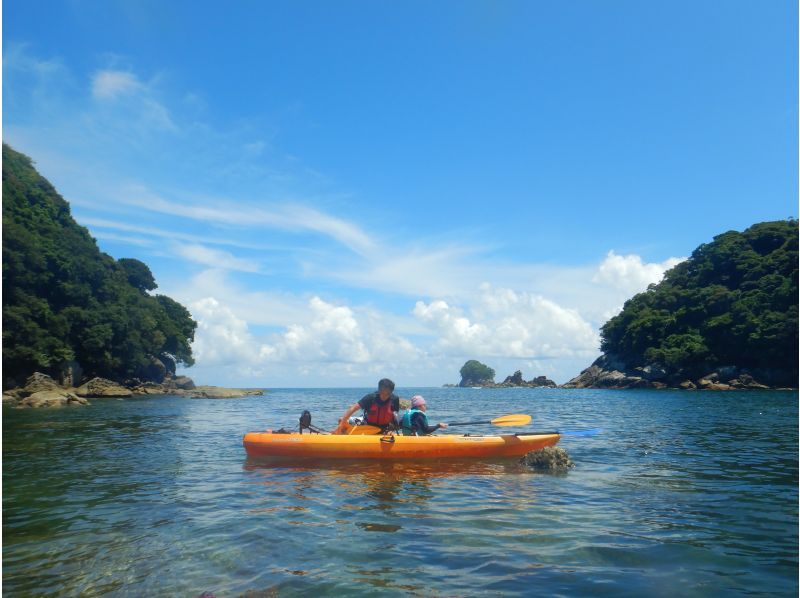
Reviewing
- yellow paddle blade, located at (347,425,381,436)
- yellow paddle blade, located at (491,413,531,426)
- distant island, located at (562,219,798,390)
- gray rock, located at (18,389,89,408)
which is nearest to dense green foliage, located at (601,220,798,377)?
distant island, located at (562,219,798,390)

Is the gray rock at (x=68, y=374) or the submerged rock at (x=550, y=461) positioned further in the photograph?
the gray rock at (x=68, y=374)

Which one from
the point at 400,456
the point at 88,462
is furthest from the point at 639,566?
the point at 88,462

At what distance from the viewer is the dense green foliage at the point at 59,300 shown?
39.6 m

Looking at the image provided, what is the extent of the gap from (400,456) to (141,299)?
60.4m

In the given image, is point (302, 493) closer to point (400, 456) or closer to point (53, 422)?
point (400, 456)

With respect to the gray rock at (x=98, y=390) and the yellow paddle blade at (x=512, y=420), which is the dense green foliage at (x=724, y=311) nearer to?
the yellow paddle blade at (x=512, y=420)

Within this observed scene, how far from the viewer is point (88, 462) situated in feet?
39.0

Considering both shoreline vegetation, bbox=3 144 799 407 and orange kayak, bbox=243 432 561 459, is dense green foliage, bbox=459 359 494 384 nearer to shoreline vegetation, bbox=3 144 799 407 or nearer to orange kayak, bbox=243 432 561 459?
shoreline vegetation, bbox=3 144 799 407

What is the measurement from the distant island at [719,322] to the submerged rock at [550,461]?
53710 millimetres

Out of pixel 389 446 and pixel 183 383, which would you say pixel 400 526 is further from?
pixel 183 383

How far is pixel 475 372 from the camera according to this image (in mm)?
173500

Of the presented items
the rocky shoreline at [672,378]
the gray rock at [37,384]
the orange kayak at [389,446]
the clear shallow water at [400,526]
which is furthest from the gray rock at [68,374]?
the rocky shoreline at [672,378]

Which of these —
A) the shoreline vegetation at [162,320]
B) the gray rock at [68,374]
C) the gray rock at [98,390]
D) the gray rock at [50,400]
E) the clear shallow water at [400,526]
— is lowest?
the clear shallow water at [400,526]

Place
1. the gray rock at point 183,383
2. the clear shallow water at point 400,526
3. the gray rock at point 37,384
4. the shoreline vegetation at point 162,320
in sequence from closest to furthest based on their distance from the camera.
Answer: the clear shallow water at point 400,526 < the gray rock at point 37,384 < the shoreline vegetation at point 162,320 < the gray rock at point 183,383
